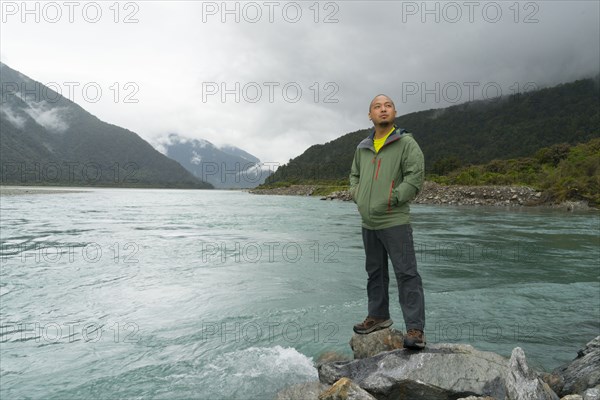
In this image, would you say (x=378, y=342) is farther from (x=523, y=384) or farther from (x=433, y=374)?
(x=523, y=384)

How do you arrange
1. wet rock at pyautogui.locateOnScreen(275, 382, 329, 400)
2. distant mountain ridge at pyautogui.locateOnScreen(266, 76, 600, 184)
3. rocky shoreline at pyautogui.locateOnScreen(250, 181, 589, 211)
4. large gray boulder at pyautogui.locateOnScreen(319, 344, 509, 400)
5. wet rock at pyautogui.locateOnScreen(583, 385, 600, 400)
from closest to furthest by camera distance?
wet rock at pyautogui.locateOnScreen(583, 385, 600, 400) → large gray boulder at pyautogui.locateOnScreen(319, 344, 509, 400) → wet rock at pyautogui.locateOnScreen(275, 382, 329, 400) → rocky shoreline at pyautogui.locateOnScreen(250, 181, 589, 211) → distant mountain ridge at pyautogui.locateOnScreen(266, 76, 600, 184)

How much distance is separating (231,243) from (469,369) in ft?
48.4

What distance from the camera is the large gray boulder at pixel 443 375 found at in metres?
3.56

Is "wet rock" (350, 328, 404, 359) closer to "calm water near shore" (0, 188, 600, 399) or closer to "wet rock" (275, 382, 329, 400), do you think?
"wet rock" (275, 382, 329, 400)

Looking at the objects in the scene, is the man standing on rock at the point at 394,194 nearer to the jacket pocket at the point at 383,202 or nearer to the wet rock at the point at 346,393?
the jacket pocket at the point at 383,202

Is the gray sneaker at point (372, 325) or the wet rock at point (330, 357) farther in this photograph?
the wet rock at point (330, 357)

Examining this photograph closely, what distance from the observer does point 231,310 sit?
8219mm

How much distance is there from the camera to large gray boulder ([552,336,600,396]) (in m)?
4.06

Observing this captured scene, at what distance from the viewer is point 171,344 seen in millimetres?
6398

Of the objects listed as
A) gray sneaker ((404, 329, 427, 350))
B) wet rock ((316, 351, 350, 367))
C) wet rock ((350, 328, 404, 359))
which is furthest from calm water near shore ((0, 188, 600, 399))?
gray sneaker ((404, 329, 427, 350))

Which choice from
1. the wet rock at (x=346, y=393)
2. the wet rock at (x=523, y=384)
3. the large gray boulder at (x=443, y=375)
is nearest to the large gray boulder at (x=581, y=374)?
the large gray boulder at (x=443, y=375)

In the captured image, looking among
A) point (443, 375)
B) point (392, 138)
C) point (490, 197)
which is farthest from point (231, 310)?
point (490, 197)

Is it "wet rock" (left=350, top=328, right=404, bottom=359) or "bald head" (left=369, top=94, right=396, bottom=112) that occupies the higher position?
"bald head" (left=369, top=94, right=396, bottom=112)

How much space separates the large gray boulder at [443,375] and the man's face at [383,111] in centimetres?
246
